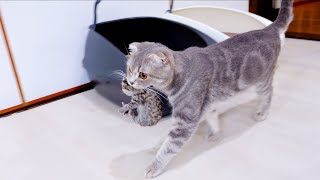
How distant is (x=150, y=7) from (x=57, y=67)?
29.7 inches

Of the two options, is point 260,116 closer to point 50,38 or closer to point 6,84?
point 50,38

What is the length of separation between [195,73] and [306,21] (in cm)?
205

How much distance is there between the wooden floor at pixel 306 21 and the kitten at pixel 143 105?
168 centimetres

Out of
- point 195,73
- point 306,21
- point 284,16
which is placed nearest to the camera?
point 195,73

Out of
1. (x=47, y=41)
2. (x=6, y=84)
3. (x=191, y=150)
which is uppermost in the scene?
(x=47, y=41)

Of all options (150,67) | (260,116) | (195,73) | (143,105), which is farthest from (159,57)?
(260,116)

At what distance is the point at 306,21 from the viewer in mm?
2662

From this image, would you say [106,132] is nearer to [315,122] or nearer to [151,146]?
[151,146]

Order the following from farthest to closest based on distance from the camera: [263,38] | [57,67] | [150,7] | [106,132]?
[150,7] → [57,67] → [106,132] → [263,38]

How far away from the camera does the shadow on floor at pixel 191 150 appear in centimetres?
114

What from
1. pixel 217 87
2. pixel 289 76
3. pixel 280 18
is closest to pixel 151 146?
pixel 217 87

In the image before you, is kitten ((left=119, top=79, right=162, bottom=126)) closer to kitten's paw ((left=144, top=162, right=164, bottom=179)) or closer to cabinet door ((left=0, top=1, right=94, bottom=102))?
kitten's paw ((left=144, top=162, right=164, bottom=179))

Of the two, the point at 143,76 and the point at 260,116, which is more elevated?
the point at 143,76

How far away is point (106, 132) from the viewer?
4.58 feet
